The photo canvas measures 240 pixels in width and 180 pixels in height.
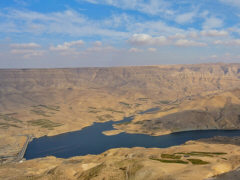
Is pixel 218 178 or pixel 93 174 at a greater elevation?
pixel 218 178

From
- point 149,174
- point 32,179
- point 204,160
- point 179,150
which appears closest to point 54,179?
point 32,179

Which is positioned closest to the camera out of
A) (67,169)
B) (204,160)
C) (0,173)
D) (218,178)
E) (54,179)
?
(218,178)

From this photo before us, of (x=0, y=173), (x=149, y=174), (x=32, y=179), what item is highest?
(x=149, y=174)

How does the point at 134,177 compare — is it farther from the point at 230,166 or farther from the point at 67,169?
the point at 230,166

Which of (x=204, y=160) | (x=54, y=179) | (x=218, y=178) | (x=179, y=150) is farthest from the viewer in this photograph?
(x=179, y=150)

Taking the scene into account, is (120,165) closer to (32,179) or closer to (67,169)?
(67,169)

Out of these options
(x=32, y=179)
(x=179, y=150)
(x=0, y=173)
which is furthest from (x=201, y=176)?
(x=0, y=173)

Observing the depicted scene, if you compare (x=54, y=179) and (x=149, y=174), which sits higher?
(x=149, y=174)

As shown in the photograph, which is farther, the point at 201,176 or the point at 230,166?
the point at 230,166

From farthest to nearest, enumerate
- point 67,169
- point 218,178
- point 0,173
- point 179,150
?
point 179,150, point 0,173, point 67,169, point 218,178

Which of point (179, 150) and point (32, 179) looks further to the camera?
point (179, 150)
